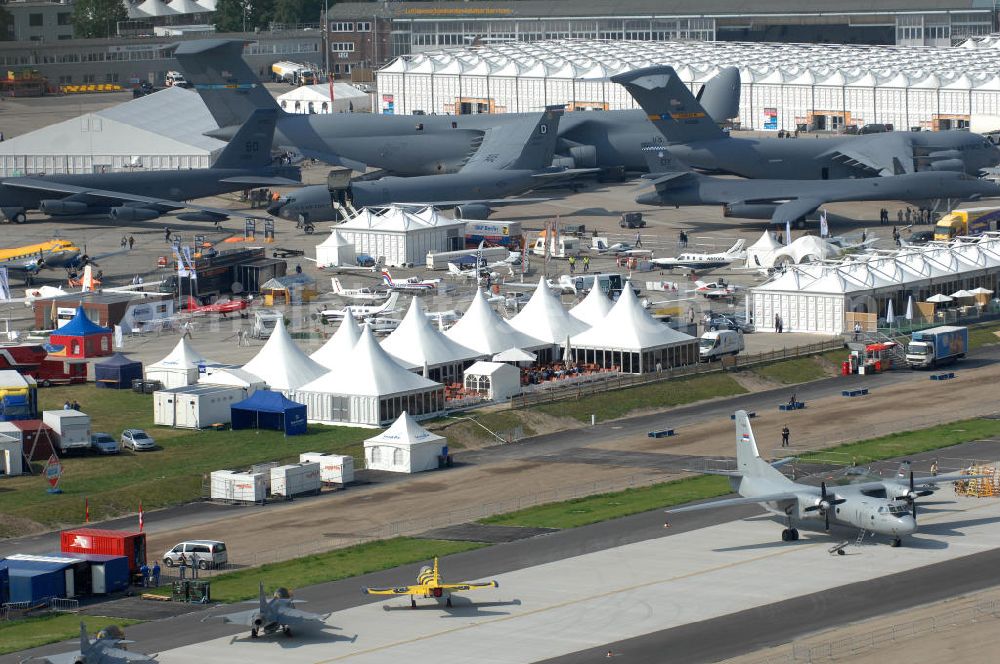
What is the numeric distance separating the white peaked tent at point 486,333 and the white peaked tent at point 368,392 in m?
7.29

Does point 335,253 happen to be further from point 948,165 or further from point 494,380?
point 948,165

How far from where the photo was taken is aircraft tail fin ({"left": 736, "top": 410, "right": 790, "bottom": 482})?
62.5 m

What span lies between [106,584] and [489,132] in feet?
314

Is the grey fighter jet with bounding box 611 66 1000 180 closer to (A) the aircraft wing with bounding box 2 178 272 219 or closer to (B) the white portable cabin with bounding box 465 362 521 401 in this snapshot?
(A) the aircraft wing with bounding box 2 178 272 219

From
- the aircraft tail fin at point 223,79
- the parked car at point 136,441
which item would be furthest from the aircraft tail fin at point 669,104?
the parked car at point 136,441

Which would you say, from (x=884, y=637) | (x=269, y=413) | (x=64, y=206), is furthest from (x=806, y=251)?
(x=884, y=637)

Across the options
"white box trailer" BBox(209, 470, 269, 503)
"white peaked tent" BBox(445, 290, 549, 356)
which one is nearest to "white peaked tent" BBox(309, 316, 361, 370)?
"white peaked tent" BBox(445, 290, 549, 356)

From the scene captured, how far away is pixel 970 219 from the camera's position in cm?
12756

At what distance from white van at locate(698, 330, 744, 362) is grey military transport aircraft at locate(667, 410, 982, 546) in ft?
100.0

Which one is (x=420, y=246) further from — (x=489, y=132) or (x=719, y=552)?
(x=719, y=552)

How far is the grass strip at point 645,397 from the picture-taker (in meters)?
83.9

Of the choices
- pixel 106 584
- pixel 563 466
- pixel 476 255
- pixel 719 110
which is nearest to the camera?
pixel 106 584

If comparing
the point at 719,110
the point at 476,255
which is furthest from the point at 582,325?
the point at 719,110

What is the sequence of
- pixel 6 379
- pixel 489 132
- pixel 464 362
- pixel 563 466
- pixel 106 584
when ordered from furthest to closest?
pixel 489 132 < pixel 464 362 < pixel 6 379 < pixel 563 466 < pixel 106 584
